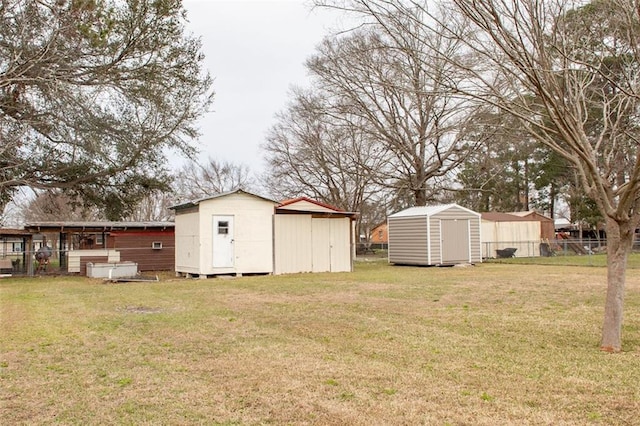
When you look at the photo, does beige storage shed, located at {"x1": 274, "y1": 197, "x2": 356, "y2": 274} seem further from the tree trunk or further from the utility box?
the tree trunk

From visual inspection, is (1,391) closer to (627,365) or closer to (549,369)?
(549,369)

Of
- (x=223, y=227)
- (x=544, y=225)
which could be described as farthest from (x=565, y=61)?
(x=544, y=225)

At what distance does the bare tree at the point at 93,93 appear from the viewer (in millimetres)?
13742

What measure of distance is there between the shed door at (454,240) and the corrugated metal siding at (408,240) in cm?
75

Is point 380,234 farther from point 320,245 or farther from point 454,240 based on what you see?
point 320,245

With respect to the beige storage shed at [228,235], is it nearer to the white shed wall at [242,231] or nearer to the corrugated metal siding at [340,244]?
the white shed wall at [242,231]

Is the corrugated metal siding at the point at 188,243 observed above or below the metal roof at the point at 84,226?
below

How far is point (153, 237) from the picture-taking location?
21.4 metres

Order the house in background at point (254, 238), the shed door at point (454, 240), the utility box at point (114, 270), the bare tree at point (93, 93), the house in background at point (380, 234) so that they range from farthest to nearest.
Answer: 1. the house in background at point (380, 234)
2. the shed door at point (454, 240)
3. the utility box at point (114, 270)
4. the house in background at point (254, 238)
5. the bare tree at point (93, 93)

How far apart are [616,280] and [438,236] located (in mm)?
15338

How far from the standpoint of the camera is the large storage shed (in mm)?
21062

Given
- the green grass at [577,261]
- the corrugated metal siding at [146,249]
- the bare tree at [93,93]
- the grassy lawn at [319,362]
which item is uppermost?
the bare tree at [93,93]

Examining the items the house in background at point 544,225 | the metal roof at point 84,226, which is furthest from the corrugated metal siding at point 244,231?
the house in background at point 544,225

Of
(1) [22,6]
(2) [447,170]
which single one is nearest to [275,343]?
(1) [22,6]
